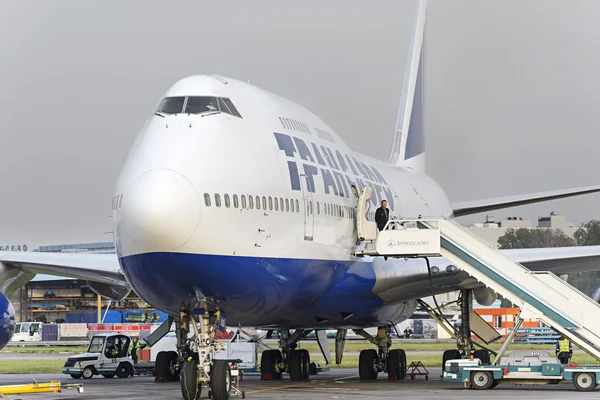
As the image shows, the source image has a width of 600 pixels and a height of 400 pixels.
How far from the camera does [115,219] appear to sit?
18141 millimetres

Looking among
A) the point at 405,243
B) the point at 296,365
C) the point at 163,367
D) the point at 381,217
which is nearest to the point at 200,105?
the point at 405,243

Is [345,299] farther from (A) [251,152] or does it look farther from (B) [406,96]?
(B) [406,96]

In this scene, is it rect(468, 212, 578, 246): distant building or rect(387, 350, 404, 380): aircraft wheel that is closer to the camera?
rect(387, 350, 404, 380): aircraft wheel

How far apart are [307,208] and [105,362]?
56.3ft

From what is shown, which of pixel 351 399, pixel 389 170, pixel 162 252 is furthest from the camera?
pixel 389 170

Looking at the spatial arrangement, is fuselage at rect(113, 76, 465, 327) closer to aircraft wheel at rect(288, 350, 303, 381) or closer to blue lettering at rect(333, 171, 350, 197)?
blue lettering at rect(333, 171, 350, 197)

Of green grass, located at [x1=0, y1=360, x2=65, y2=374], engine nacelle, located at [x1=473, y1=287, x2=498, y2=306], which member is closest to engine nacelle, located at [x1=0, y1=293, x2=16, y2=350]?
engine nacelle, located at [x1=473, y1=287, x2=498, y2=306]

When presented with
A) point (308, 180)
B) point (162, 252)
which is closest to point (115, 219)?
point (162, 252)

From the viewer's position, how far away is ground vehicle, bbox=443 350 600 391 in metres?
22.0

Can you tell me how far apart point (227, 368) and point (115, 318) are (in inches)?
2686

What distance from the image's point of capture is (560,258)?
2575cm

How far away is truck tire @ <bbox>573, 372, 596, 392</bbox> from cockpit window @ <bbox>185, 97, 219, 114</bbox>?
30.9 ft

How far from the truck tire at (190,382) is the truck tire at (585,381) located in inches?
337

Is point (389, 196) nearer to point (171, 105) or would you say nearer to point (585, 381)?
point (585, 381)
